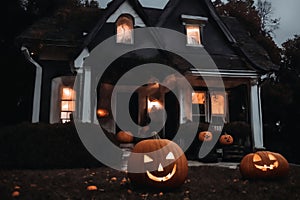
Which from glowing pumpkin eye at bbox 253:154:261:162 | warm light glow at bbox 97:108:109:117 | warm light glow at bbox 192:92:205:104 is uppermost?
warm light glow at bbox 192:92:205:104

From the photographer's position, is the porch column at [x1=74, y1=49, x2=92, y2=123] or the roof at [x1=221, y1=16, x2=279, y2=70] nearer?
the porch column at [x1=74, y1=49, x2=92, y2=123]

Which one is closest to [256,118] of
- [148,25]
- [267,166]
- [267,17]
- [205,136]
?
[205,136]

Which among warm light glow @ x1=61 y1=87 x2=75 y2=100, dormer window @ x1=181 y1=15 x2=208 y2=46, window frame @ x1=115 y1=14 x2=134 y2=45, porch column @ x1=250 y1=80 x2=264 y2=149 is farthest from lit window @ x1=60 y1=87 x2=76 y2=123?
porch column @ x1=250 y1=80 x2=264 y2=149

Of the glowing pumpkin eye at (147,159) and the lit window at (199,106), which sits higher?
the lit window at (199,106)

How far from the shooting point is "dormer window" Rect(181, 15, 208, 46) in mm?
11312

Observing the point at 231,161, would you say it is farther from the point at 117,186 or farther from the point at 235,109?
the point at 117,186

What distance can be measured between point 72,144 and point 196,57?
5.65 metres

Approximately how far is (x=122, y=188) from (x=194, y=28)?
844 cm

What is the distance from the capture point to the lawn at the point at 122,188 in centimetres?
405

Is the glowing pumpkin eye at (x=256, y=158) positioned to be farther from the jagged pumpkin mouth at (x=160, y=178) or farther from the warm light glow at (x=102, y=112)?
the warm light glow at (x=102, y=112)

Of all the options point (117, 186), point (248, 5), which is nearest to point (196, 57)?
point (117, 186)


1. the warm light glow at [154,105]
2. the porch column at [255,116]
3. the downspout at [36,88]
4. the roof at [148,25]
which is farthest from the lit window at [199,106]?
the downspout at [36,88]

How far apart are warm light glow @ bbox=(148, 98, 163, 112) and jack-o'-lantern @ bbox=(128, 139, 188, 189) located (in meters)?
6.84

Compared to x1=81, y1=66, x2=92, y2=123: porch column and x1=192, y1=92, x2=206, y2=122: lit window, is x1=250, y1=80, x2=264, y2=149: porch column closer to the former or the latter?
x1=192, y1=92, x2=206, y2=122: lit window
